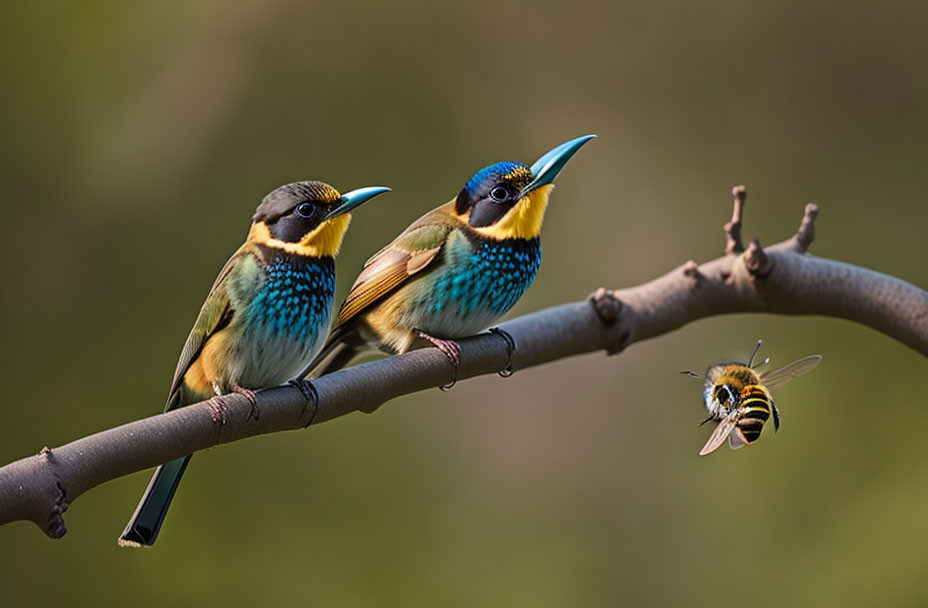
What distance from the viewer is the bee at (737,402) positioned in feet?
4.30

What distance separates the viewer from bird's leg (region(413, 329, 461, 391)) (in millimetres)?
1453

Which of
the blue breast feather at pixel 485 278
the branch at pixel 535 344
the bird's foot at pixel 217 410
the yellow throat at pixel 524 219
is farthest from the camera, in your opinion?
Answer: the blue breast feather at pixel 485 278

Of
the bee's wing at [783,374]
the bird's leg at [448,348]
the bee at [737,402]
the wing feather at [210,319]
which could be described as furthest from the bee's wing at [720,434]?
the wing feather at [210,319]

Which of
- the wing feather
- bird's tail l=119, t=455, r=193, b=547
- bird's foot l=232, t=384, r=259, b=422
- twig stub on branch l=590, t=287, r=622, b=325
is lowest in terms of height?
bird's tail l=119, t=455, r=193, b=547

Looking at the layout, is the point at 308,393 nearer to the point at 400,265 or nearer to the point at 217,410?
the point at 217,410

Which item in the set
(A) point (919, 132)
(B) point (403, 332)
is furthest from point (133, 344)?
(A) point (919, 132)

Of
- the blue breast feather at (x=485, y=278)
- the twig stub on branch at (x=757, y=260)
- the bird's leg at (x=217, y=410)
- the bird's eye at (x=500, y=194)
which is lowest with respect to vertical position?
the bird's leg at (x=217, y=410)

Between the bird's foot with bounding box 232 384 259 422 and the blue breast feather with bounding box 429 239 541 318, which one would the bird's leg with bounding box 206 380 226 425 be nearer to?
the bird's foot with bounding box 232 384 259 422

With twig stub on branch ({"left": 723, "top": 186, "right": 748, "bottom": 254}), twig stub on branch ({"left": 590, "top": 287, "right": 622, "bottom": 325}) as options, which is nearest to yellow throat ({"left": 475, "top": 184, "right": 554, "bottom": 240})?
twig stub on branch ({"left": 590, "top": 287, "right": 622, "bottom": 325})

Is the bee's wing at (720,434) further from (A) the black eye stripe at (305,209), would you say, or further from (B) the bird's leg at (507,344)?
(A) the black eye stripe at (305,209)

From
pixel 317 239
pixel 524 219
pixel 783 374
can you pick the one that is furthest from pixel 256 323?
pixel 783 374

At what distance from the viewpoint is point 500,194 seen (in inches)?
56.2

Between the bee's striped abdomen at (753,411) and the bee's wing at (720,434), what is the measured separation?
14 millimetres

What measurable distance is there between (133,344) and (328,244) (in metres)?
2.18
